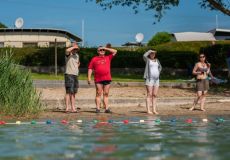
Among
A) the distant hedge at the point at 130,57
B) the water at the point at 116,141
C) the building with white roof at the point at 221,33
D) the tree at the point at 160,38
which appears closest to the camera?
the water at the point at 116,141

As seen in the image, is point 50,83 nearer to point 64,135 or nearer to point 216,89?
point 216,89

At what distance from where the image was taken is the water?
23.2 ft

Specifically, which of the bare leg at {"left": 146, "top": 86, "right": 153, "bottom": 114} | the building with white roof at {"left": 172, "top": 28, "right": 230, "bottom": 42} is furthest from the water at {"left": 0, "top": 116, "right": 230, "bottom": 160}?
the building with white roof at {"left": 172, "top": 28, "right": 230, "bottom": 42}

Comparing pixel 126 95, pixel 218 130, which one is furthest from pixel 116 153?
pixel 126 95

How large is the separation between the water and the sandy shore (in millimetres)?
2695

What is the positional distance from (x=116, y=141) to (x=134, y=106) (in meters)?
8.59

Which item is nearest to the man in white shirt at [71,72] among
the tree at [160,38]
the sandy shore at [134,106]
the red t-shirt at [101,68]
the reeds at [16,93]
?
the red t-shirt at [101,68]

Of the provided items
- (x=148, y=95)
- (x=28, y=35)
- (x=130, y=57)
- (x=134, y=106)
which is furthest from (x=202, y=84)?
(x=28, y=35)

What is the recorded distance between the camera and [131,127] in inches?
434

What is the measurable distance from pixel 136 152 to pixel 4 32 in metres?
42.8

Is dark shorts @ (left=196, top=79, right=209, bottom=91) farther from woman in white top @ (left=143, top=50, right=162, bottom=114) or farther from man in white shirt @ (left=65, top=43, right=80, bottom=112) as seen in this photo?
man in white shirt @ (left=65, top=43, right=80, bottom=112)

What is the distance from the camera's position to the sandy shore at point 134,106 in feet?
48.2

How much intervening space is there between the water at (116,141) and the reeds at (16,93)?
69.6 inches

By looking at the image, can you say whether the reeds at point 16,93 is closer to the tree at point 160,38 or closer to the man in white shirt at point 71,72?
the man in white shirt at point 71,72
